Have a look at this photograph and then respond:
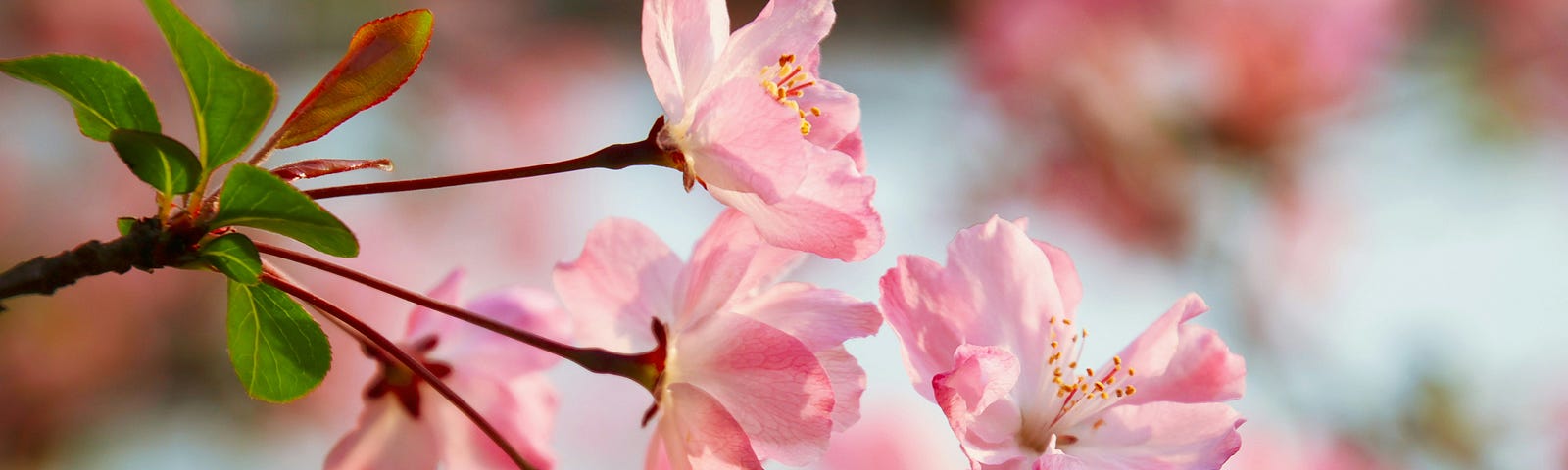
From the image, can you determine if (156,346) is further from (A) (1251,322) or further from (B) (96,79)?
(B) (96,79)

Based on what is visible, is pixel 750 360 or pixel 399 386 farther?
pixel 399 386

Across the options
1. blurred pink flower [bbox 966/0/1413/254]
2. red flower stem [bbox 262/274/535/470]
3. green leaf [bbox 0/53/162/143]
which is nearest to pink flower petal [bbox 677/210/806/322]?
red flower stem [bbox 262/274/535/470]

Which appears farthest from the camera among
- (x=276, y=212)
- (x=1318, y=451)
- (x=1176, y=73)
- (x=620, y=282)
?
(x=1176, y=73)

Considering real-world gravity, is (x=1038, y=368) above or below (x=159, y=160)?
above

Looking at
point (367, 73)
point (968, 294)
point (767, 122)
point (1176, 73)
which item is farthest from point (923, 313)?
point (1176, 73)

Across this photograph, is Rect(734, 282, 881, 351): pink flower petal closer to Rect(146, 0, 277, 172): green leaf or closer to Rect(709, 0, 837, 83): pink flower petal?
Rect(709, 0, 837, 83): pink flower petal

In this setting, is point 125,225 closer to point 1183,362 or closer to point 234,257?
point 234,257
